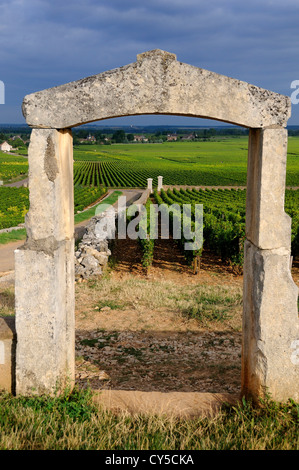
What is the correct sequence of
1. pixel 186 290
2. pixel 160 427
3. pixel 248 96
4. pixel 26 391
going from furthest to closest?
pixel 186 290 → pixel 26 391 → pixel 248 96 → pixel 160 427

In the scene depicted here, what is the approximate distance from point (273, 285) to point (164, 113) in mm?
2138

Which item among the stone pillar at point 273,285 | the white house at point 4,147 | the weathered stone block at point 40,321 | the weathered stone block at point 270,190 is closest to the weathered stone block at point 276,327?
the stone pillar at point 273,285

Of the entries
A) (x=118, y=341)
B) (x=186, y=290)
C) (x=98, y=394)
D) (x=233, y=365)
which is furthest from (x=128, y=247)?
(x=98, y=394)

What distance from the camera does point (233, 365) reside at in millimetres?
6867

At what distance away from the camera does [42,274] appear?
4.59 metres

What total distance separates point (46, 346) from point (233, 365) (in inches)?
134

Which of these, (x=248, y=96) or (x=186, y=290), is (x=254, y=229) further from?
(x=186, y=290)

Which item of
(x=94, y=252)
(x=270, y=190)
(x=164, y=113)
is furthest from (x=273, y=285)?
(x=94, y=252)

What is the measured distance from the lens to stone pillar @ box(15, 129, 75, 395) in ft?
15.0

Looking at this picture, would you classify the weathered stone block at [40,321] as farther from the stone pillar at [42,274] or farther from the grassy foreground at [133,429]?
the grassy foreground at [133,429]

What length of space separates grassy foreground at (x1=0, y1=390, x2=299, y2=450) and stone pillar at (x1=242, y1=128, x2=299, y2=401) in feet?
0.96

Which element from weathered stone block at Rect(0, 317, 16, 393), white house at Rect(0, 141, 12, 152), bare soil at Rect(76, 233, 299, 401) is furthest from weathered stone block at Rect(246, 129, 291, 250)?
white house at Rect(0, 141, 12, 152)

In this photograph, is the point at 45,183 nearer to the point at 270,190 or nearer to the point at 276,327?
→ the point at 270,190

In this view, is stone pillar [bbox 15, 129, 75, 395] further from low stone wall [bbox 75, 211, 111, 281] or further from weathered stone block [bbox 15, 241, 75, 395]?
low stone wall [bbox 75, 211, 111, 281]
